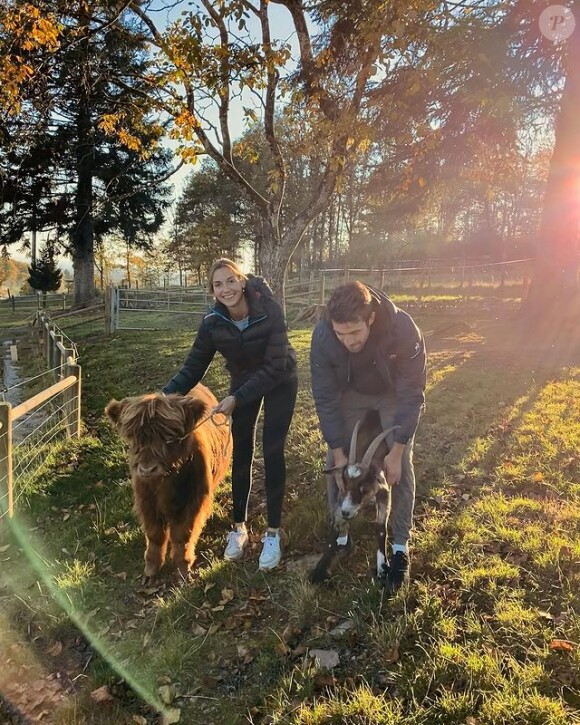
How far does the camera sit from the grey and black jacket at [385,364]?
326cm

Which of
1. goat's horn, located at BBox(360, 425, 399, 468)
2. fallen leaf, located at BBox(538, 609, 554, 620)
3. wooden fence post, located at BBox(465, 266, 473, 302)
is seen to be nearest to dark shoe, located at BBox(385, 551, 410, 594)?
goat's horn, located at BBox(360, 425, 399, 468)

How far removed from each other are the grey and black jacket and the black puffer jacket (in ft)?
1.14

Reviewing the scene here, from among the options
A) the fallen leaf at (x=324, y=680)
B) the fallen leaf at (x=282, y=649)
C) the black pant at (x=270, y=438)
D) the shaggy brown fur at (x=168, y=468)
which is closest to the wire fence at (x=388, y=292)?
the black pant at (x=270, y=438)

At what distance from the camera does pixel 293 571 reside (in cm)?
389

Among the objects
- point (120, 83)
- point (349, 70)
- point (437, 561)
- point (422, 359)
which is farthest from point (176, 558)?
point (120, 83)

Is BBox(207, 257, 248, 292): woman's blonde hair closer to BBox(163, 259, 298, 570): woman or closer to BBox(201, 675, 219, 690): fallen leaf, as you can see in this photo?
BBox(163, 259, 298, 570): woman

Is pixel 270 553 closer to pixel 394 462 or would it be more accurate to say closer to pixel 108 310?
pixel 394 462

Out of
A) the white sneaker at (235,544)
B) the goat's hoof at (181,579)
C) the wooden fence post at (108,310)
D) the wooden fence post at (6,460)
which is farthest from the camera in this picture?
the wooden fence post at (108,310)

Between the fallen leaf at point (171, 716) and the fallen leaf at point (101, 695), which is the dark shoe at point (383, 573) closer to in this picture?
the fallen leaf at point (171, 716)

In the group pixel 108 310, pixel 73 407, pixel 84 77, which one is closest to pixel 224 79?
pixel 84 77

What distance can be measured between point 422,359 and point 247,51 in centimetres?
575

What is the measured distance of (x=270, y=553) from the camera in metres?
3.94

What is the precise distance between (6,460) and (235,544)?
7.73 ft

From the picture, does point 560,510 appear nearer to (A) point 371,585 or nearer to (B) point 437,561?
(B) point 437,561
